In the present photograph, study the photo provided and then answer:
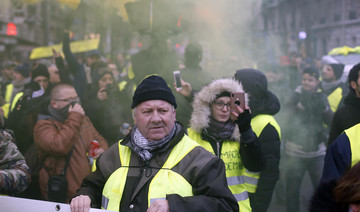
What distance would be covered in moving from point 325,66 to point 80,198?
13.3 ft

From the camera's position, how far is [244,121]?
101 inches

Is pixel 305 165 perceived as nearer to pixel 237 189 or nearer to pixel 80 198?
pixel 237 189

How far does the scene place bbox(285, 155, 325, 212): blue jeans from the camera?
14.2 ft

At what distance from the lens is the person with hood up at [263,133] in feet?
9.82

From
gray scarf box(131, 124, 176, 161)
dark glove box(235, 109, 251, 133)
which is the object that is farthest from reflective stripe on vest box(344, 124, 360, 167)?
gray scarf box(131, 124, 176, 161)

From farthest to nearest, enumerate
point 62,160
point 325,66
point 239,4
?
point 325,66 < point 239,4 < point 62,160

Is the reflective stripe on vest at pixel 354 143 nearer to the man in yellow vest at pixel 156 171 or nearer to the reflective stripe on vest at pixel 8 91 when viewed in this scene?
the man in yellow vest at pixel 156 171

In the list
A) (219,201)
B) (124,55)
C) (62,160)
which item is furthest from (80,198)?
(124,55)

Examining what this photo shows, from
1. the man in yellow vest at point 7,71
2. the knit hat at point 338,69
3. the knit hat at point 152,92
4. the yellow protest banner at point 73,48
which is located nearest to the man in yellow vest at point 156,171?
the knit hat at point 152,92

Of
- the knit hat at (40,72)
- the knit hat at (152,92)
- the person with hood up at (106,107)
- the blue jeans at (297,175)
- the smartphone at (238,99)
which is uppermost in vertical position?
the knit hat at (152,92)

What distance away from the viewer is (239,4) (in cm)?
471

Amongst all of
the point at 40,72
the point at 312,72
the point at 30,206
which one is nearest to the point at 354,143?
the point at 30,206

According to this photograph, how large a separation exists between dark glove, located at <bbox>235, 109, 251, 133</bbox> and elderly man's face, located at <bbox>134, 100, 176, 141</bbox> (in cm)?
62

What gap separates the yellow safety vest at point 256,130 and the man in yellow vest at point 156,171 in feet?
3.53
